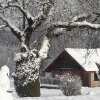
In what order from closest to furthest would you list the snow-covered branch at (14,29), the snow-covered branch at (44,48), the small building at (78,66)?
the snow-covered branch at (44,48) < the snow-covered branch at (14,29) < the small building at (78,66)

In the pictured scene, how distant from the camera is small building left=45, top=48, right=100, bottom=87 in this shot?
166ft

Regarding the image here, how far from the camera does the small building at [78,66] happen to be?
5056 centimetres

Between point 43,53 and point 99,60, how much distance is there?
1038 inches

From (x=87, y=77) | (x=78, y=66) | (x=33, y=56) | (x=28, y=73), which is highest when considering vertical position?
(x=33, y=56)

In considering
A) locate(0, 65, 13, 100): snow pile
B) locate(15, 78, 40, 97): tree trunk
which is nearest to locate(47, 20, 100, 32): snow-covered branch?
locate(15, 78, 40, 97): tree trunk

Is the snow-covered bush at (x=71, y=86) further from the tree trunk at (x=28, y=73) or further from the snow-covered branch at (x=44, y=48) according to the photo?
the snow-covered branch at (x=44, y=48)

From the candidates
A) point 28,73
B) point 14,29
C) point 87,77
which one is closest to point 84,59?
point 87,77

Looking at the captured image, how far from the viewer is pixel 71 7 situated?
27359 millimetres

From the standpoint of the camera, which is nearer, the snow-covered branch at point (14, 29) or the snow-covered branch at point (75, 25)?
the snow-covered branch at point (75, 25)

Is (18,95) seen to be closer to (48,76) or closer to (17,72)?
(17,72)

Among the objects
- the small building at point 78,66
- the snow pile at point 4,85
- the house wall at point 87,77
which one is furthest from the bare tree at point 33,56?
the house wall at point 87,77

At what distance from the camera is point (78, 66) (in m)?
51.9

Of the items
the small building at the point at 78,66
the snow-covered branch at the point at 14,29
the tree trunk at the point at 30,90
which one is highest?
the snow-covered branch at the point at 14,29

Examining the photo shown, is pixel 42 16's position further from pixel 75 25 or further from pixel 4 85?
pixel 4 85
